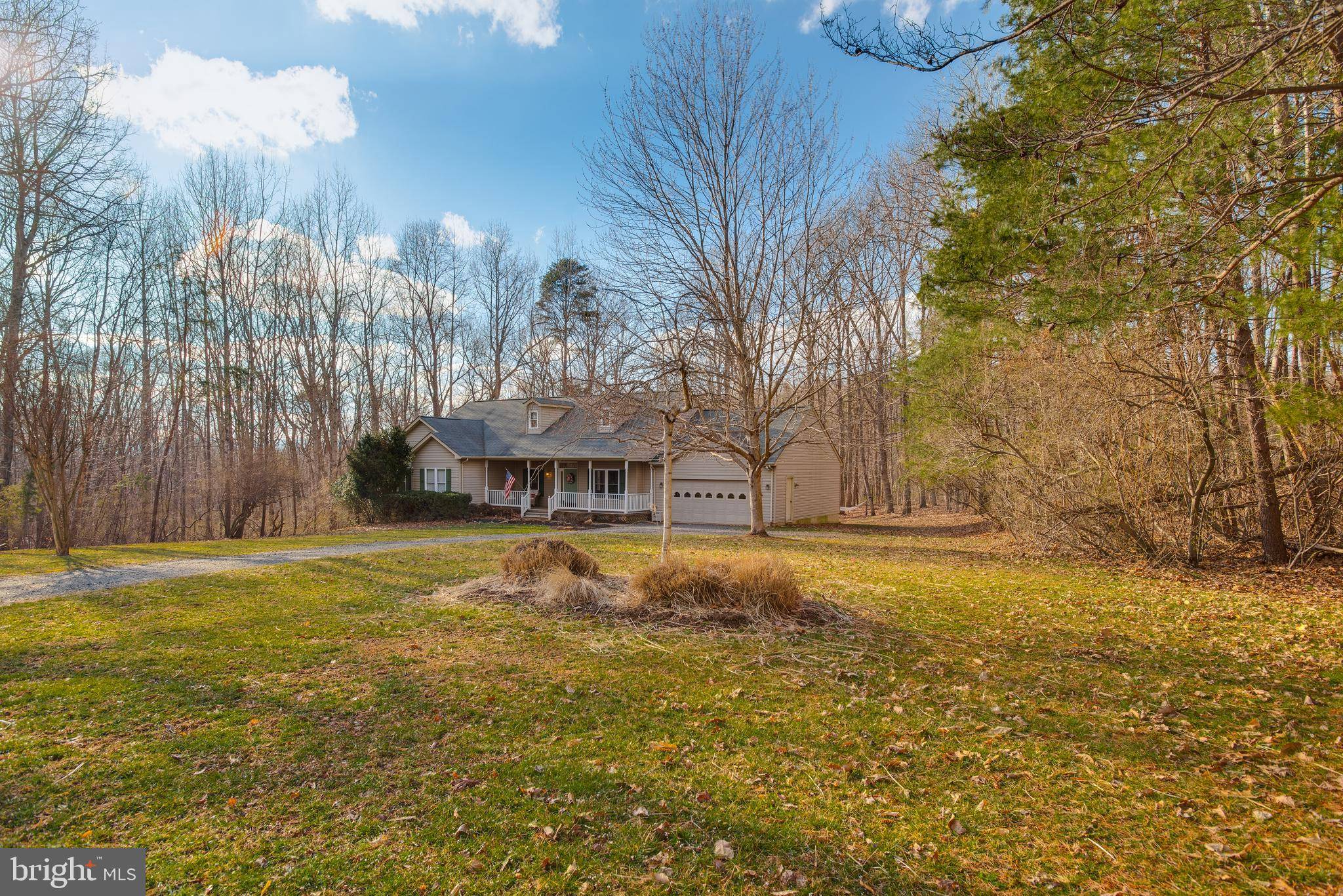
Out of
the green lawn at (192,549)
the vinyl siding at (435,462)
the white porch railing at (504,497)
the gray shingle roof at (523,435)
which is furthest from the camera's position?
the vinyl siding at (435,462)

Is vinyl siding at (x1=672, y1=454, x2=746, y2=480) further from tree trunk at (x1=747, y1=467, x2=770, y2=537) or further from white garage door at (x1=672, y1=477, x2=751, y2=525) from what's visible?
tree trunk at (x1=747, y1=467, x2=770, y2=537)

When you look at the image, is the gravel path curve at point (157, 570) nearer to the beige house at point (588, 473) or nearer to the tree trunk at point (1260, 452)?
the beige house at point (588, 473)

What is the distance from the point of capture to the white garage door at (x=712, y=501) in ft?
75.4

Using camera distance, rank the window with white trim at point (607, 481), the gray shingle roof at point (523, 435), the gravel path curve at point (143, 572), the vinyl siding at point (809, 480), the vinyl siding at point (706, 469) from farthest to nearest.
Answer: the window with white trim at point (607, 481)
the gray shingle roof at point (523, 435)
the vinyl siding at point (706, 469)
the vinyl siding at point (809, 480)
the gravel path curve at point (143, 572)

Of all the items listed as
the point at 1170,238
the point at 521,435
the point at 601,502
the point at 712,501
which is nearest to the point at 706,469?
the point at 712,501

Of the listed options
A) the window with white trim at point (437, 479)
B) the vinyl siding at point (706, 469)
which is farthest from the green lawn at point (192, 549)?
the vinyl siding at point (706, 469)

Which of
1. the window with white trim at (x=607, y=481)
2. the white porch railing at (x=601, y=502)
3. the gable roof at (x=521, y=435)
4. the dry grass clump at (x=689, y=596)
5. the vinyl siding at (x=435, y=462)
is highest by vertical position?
the gable roof at (x=521, y=435)

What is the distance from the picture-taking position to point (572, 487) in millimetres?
26000

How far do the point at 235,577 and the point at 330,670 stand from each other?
626 cm

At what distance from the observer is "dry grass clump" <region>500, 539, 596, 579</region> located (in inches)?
353

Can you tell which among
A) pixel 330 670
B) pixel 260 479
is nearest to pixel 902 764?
pixel 330 670

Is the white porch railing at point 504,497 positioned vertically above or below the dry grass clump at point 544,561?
above

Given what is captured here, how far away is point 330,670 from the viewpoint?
540 cm

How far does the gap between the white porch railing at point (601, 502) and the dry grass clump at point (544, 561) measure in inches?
569
